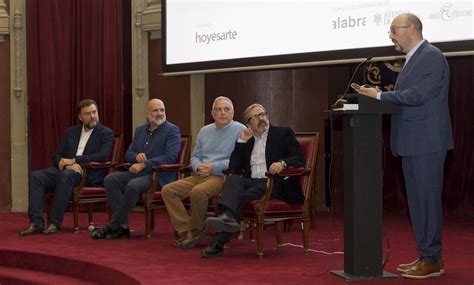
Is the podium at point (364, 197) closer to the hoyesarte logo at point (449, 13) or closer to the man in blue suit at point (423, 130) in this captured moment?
the man in blue suit at point (423, 130)

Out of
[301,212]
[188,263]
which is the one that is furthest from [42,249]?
[301,212]

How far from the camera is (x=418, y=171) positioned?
4.01 metres

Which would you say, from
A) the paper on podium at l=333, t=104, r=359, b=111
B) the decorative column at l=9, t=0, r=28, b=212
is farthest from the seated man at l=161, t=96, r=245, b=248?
the decorative column at l=9, t=0, r=28, b=212

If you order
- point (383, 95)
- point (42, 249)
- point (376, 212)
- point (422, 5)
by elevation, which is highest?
point (422, 5)

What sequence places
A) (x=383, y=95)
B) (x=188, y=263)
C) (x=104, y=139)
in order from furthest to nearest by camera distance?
(x=104, y=139) < (x=188, y=263) < (x=383, y=95)

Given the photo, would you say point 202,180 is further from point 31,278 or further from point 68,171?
point 31,278

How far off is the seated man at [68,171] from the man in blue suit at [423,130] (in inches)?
122

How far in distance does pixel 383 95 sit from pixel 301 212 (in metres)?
1.39

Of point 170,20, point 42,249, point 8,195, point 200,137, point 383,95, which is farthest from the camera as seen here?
point 8,195

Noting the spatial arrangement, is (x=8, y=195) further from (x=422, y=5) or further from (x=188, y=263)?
(x=422, y=5)

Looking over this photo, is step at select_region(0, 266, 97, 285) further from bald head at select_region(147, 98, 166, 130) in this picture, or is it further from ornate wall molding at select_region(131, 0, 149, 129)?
ornate wall molding at select_region(131, 0, 149, 129)

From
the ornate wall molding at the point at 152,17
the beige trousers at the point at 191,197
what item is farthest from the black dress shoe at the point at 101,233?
the ornate wall molding at the point at 152,17

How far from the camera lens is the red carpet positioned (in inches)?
169

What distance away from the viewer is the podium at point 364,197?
4012 mm
